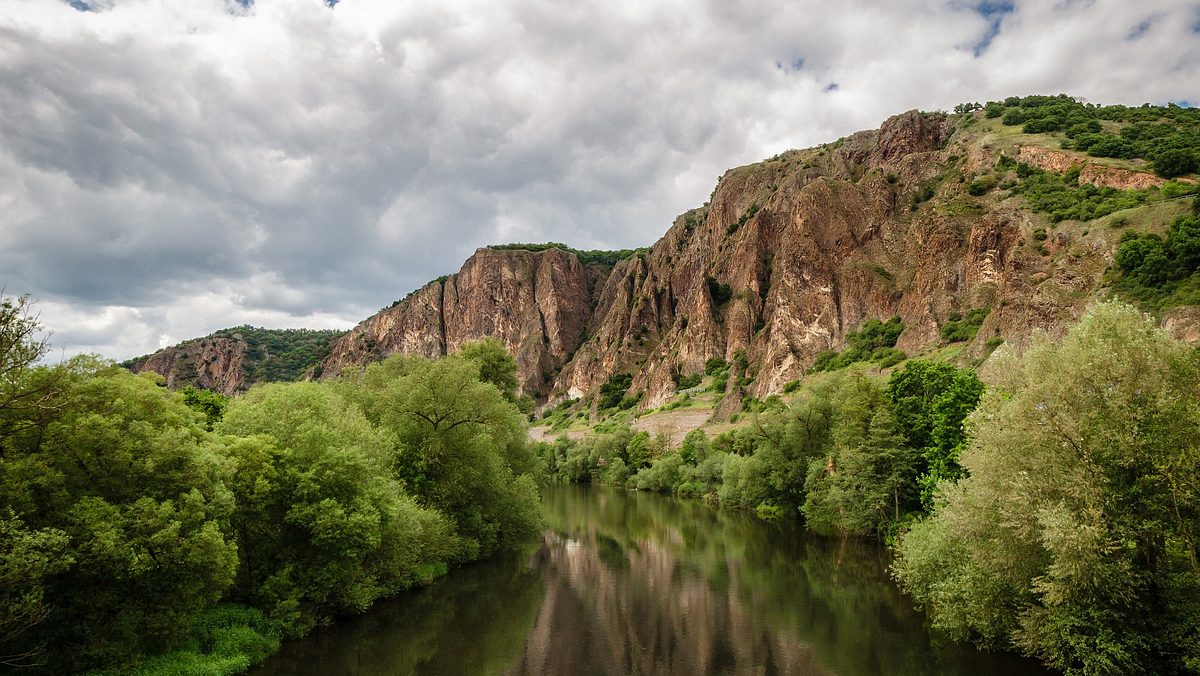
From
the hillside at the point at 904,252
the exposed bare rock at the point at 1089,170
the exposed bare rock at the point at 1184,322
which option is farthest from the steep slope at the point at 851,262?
the exposed bare rock at the point at 1184,322

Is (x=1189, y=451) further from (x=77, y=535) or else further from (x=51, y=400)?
(x=51, y=400)

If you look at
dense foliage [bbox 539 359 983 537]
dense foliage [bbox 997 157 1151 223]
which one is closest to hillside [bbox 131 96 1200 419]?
dense foliage [bbox 997 157 1151 223]

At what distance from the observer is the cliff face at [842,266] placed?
7188 centimetres

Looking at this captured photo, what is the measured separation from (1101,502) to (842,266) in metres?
99.4

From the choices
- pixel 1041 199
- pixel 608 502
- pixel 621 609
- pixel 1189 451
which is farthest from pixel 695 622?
pixel 1041 199

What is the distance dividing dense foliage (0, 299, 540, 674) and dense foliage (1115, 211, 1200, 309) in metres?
58.1

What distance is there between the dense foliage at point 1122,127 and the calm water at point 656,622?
74599 millimetres

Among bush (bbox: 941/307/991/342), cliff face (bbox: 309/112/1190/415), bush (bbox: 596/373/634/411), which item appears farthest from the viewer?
bush (bbox: 596/373/634/411)

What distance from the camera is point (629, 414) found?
129000 mm

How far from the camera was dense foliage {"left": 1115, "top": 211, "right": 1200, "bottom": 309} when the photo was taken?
46250 millimetres

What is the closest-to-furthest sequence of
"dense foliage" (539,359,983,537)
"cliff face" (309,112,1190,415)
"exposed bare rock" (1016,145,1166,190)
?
1. "dense foliage" (539,359,983,537)
2. "cliff face" (309,112,1190,415)
3. "exposed bare rock" (1016,145,1166,190)

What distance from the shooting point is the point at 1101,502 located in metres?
14.2

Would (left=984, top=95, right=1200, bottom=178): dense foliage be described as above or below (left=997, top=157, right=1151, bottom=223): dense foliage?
above

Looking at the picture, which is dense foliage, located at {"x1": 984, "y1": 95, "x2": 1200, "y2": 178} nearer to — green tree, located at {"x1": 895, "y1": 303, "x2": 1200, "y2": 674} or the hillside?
the hillside
